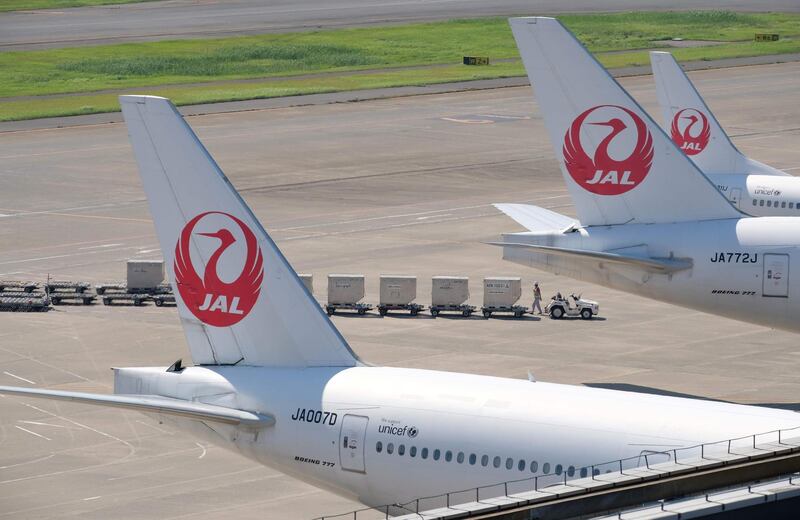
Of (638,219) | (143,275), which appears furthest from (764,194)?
(143,275)

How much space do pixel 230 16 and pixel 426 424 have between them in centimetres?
16128

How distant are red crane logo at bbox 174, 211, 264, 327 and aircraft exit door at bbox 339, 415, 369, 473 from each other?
3.23 m

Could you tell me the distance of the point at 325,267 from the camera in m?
59.5

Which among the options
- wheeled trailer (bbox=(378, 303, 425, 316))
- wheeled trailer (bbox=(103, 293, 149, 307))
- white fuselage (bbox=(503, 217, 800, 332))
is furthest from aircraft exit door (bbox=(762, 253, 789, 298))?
wheeled trailer (bbox=(103, 293, 149, 307))

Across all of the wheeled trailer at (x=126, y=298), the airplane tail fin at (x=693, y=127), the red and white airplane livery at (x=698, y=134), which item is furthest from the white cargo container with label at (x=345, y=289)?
the airplane tail fin at (x=693, y=127)

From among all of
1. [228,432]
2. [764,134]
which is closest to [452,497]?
[228,432]

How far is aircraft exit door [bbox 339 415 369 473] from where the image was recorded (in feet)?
85.1

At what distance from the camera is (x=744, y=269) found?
39.1 metres

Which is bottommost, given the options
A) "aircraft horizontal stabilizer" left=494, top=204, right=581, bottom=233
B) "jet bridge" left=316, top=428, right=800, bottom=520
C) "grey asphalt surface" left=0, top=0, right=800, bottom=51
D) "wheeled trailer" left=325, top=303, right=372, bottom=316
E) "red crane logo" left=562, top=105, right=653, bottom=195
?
"wheeled trailer" left=325, top=303, right=372, bottom=316

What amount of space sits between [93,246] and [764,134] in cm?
5059

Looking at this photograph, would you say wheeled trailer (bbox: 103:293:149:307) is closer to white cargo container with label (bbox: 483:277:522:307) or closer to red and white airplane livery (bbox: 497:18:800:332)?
white cargo container with label (bbox: 483:277:522:307)

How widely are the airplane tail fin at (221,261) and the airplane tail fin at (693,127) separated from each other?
3595 cm

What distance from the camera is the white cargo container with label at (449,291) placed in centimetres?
5184

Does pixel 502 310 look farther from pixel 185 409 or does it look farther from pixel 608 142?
pixel 185 409
